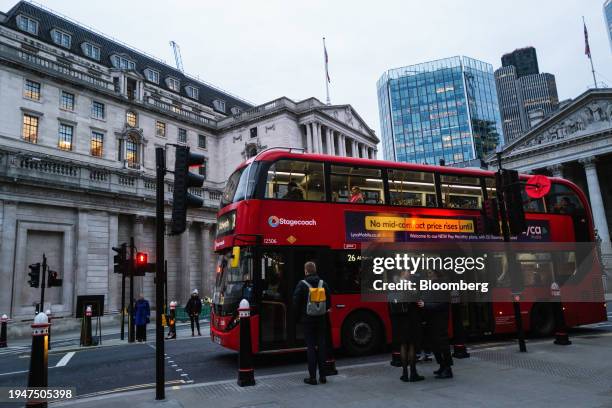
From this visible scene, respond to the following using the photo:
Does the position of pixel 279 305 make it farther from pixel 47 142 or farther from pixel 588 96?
pixel 588 96

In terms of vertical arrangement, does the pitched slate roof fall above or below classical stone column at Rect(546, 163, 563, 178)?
above

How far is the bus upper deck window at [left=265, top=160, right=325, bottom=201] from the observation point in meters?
9.87

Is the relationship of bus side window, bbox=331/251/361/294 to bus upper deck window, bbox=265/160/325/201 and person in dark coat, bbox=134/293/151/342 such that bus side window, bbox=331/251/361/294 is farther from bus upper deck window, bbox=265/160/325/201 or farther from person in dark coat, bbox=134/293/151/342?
person in dark coat, bbox=134/293/151/342

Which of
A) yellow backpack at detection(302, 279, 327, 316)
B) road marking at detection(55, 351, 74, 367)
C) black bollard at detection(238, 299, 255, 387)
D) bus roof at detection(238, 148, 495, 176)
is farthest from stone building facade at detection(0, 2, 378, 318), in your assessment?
yellow backpack at detection(302, 279, 327, 316)

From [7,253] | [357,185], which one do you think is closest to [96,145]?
[7,253]

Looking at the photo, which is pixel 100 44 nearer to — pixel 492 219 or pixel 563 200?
pixel 563 200

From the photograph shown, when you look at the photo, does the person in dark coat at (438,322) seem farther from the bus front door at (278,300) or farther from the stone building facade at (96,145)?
the stone building facade at (96,145)

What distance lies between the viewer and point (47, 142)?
32125mm

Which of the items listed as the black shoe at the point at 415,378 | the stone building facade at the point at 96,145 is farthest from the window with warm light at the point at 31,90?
the black shoe at the point at 415,378

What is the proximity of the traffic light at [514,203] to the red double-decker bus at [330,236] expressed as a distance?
825mm

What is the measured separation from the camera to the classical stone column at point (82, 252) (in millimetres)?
24172

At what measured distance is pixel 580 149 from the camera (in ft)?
144

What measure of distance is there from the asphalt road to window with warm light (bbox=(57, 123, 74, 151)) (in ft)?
79.7

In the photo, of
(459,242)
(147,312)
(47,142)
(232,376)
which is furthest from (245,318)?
(47,142)
